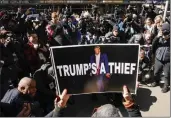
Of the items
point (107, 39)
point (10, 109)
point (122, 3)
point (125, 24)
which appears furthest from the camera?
point (122, 3)

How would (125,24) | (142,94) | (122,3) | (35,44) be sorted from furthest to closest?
(122,3), (125,24), (142,94), (35,44)

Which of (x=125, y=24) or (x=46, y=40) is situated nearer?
(x=46, y=40)

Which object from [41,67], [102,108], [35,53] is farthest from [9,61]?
[102,108]

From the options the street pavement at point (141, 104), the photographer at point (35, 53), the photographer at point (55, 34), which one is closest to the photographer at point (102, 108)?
the street pavement at point (141, 104)

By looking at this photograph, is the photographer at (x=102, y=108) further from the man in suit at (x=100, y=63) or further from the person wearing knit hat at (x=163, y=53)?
the person wearing knit hat at (x=163, y=53)

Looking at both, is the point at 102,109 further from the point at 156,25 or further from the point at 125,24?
the point at 125,24

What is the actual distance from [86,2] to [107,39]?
44.1 feet

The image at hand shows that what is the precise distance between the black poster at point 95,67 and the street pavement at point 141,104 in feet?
2.09

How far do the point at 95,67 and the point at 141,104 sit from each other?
1.52m

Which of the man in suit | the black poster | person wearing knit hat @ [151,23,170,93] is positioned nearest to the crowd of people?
person wearing knit hat @ [151,23,170,93]

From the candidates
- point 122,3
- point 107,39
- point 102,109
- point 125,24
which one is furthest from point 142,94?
point 122,3

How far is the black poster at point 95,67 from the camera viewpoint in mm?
5461

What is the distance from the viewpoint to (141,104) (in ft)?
21.4

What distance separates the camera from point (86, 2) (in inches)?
816
